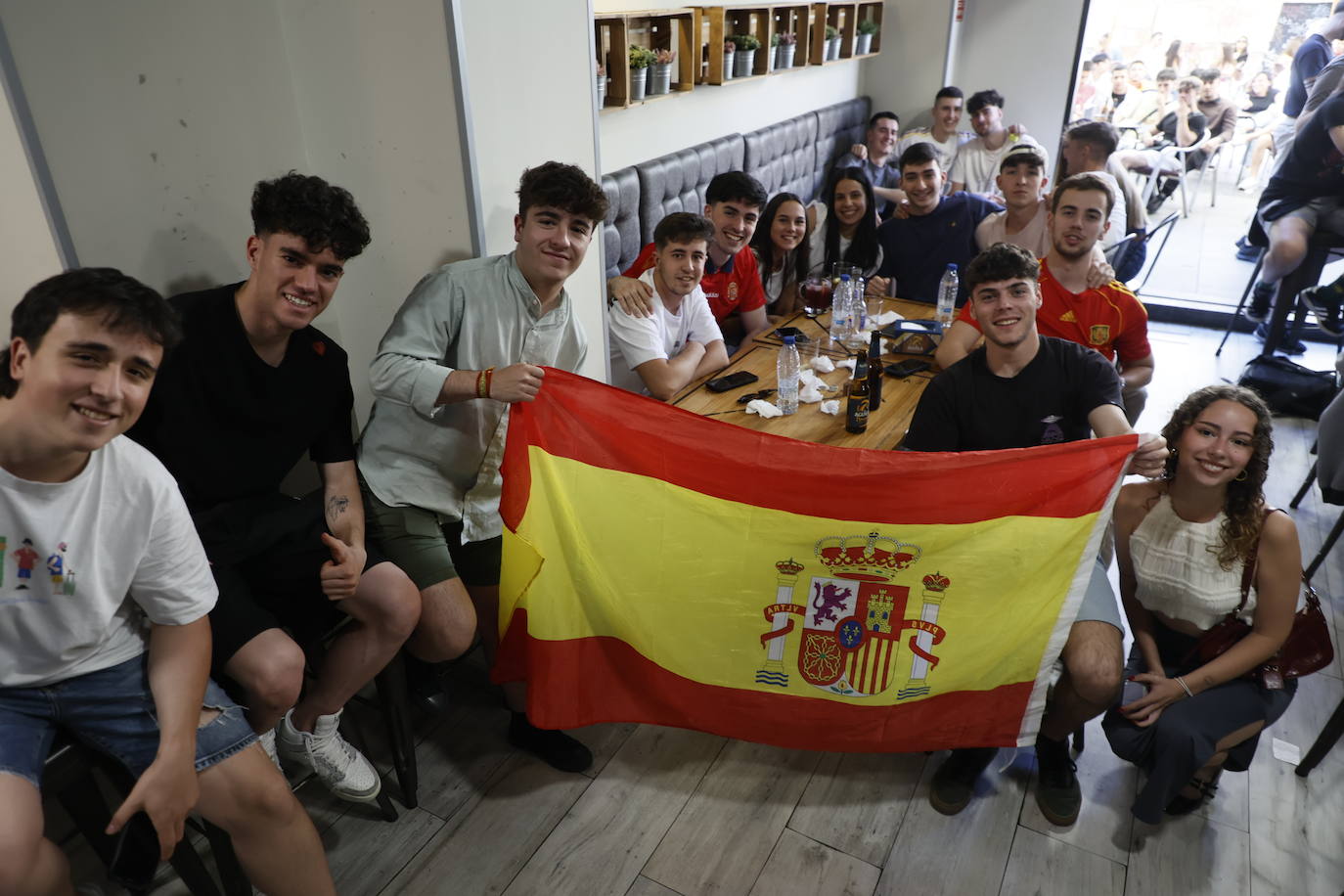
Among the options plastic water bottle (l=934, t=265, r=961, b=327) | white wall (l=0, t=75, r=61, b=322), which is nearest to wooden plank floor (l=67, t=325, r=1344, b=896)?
white wall (l=0, t=75, r=61, b=322)

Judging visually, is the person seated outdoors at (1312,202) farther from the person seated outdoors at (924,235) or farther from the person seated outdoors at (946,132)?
the person seated outdoors at (946,132)

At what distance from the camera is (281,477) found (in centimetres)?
230

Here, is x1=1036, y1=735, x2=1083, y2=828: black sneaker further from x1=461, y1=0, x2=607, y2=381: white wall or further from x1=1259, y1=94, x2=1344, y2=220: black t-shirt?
x1=1259, y1=94, x2=1344, y2=220: black t-shirt

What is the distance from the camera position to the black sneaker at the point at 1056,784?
2377 millimetres

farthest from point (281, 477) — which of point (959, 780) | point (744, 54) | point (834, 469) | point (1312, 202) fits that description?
point (1312, 202)

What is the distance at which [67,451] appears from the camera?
159 cm

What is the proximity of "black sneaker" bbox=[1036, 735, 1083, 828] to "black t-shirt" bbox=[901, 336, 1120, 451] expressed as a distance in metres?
0.85

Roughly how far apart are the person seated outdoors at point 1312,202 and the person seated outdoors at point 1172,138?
4.46ft

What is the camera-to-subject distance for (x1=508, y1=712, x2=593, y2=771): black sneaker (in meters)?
2.54

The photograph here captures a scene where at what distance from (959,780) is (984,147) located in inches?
210

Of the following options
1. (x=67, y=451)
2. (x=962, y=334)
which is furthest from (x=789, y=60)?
(x=67, y=451)

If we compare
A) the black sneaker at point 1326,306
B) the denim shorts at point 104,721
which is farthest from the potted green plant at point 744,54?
the denim shorts at point 104,721

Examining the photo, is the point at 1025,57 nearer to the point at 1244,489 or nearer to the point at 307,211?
the point at 1244,489

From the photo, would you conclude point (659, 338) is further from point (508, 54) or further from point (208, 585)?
point (208, 585)
